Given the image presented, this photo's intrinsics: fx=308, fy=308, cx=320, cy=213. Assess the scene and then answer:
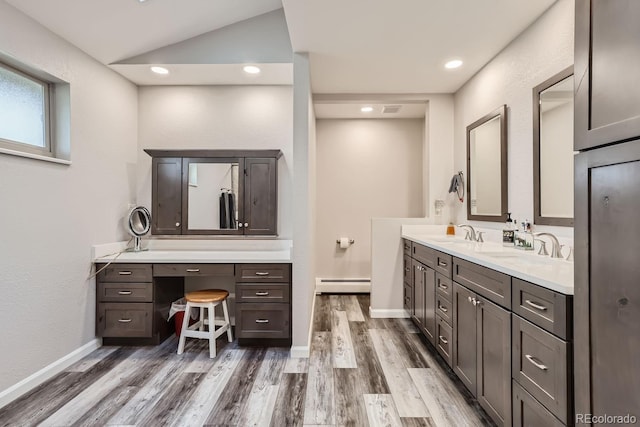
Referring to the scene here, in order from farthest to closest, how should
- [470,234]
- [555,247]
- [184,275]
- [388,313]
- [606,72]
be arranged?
Result: [388,313] → [470,234] → [184,275] → [555,247] → [606,72]

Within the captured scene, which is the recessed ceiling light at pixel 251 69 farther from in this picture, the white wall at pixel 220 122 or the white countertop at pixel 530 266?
the white countertop at pixel 530 266

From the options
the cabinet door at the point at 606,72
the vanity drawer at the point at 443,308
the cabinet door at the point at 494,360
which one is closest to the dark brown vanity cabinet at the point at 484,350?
the cabinet door at the point at 494,360

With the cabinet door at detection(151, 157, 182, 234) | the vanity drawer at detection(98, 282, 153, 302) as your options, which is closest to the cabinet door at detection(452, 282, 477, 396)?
the vanity drawer at detection(98, 282, 153, 302)

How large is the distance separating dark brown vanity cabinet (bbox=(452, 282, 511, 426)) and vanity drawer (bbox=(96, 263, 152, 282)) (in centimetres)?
252

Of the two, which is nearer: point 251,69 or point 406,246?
point 251,69

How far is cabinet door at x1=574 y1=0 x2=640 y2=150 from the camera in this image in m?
0.86

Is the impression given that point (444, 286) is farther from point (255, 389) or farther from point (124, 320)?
point (124, 320)

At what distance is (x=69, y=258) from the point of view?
95.4 inches

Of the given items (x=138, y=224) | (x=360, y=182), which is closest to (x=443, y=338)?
(x=360, y=182)

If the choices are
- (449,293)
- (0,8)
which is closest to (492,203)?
(449,293)

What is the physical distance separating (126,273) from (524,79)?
142 inches

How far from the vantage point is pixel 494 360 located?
1.63 m

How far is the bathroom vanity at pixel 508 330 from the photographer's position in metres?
1.20

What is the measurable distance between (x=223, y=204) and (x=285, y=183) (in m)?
0.68
